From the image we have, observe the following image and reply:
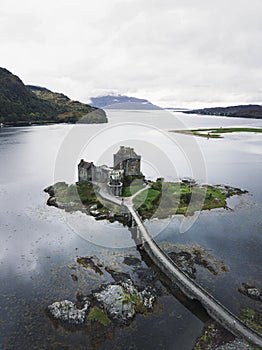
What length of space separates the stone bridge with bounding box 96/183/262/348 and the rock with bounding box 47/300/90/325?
10970 mm

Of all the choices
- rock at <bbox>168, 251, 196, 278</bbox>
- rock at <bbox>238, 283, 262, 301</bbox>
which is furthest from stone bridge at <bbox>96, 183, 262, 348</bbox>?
rock at <bbox>238, 283, 262, 301</bbox>

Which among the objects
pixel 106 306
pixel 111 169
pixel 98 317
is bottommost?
pixel 98 317

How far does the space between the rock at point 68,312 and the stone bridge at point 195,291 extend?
1097 cm

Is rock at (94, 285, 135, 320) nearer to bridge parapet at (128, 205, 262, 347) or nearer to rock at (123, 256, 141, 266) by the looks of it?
bridge parapet at (128, 205, 262, 347)

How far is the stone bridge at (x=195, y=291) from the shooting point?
26716mm

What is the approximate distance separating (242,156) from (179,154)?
27.9 metres

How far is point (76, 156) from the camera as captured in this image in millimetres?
132750

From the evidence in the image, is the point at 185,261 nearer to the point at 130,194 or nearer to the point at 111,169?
the point at 130,194

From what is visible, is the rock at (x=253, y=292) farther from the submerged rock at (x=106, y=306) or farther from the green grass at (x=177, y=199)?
the green grass at (x=177, y=199)

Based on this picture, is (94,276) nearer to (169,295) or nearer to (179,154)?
(169,295)

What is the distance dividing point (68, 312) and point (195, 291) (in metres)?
13.7

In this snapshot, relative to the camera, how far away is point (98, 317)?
29844 millimetres

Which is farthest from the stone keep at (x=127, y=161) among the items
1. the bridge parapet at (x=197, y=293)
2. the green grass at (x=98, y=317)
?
the green grass at (x=98, y=317)

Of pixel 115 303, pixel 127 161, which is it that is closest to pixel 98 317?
pixel 115 303
